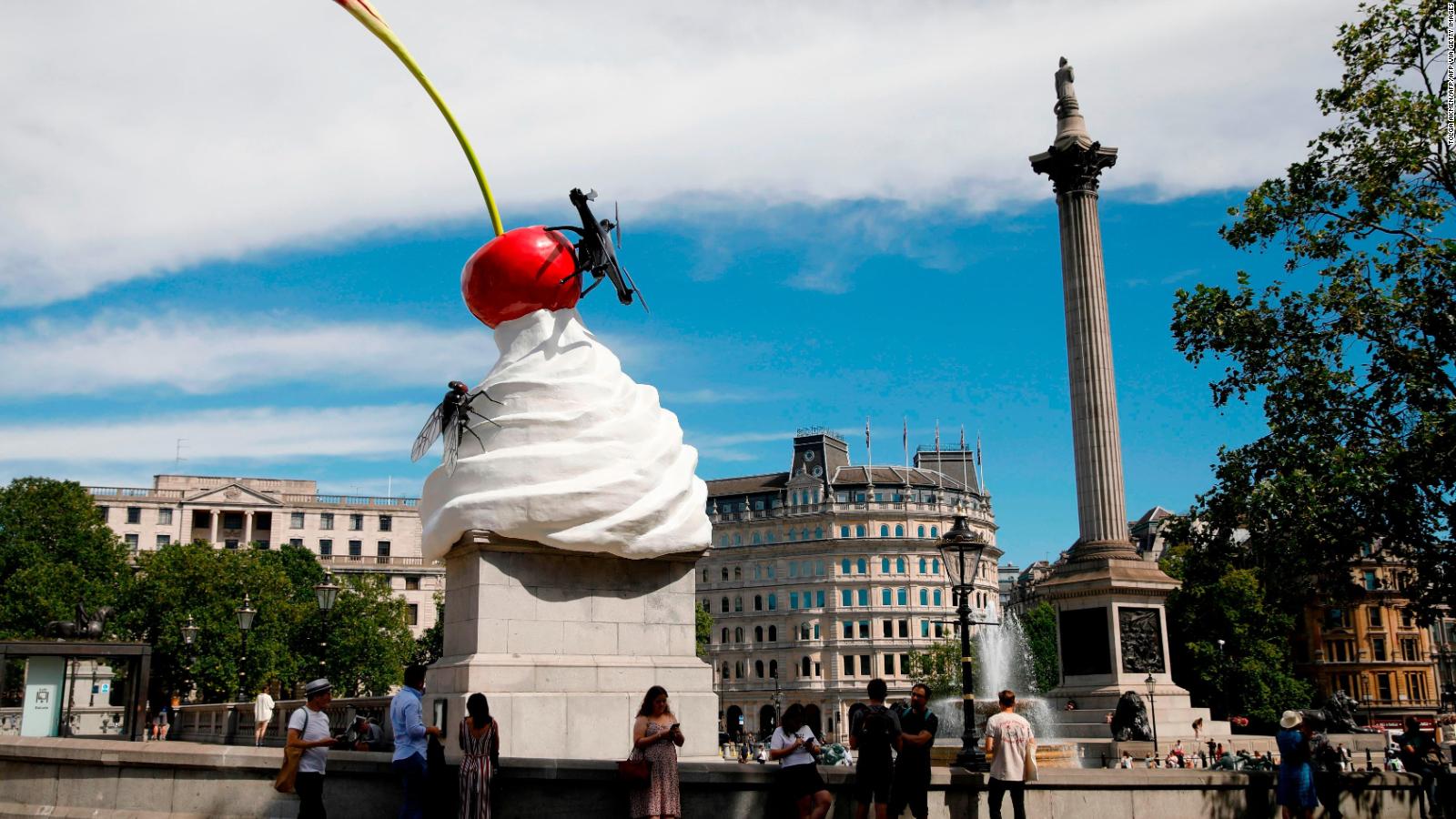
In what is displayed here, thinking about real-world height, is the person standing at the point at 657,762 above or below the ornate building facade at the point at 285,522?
below

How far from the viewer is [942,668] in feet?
273

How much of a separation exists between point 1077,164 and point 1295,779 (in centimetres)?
2628

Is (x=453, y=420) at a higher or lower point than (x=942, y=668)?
higher

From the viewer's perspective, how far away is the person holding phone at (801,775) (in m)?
10.8

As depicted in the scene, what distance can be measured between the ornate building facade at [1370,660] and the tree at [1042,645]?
17.3 metres

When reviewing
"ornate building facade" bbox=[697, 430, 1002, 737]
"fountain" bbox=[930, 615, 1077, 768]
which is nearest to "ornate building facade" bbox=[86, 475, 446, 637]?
"ornate building facade" bbox=[697, 430, 1002, 737]

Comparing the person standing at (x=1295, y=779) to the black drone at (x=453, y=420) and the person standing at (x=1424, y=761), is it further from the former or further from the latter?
the black drone at (x=453, y=420)

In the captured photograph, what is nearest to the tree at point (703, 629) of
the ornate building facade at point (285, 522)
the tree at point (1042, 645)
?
the ornate building facade at point (285, 522)

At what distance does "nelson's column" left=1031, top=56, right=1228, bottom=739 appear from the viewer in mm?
31297

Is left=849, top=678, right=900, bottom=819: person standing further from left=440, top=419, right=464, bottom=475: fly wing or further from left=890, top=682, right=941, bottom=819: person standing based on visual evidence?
left=440, top=419, right=464, bottom=475: fly wing

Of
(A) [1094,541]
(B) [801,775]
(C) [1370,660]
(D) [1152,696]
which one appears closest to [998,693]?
(D) [1152,696]

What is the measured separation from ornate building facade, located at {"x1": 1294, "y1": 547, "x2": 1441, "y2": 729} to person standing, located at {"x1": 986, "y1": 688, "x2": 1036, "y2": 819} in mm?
76912

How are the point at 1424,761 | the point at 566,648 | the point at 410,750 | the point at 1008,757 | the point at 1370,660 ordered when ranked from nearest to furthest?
the point at 410,750
the point at 1008,757
the point at 566,648
the point at 1424,761
the point at 1370,660

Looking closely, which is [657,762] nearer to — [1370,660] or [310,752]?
[310,752]
